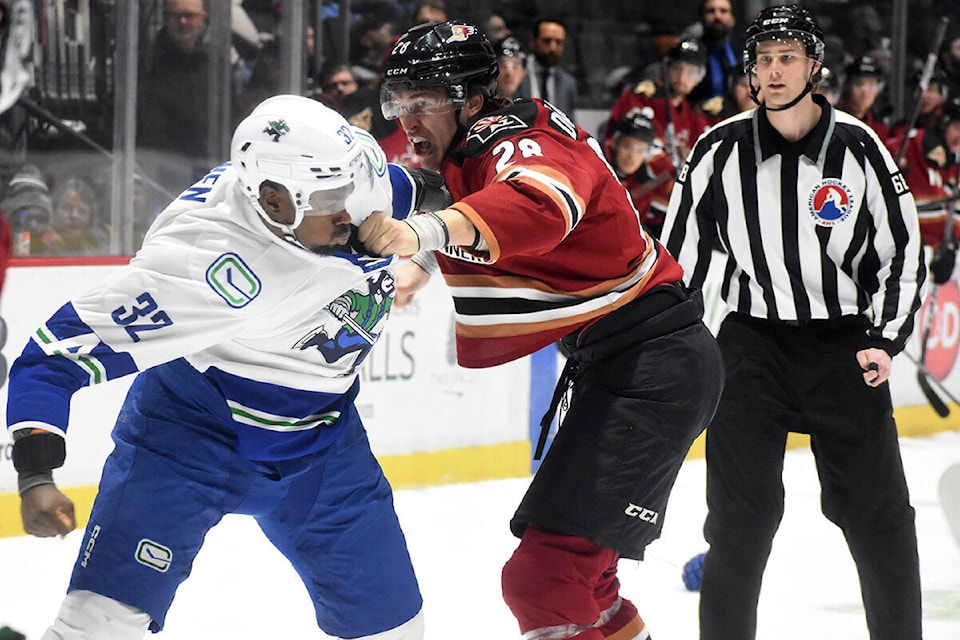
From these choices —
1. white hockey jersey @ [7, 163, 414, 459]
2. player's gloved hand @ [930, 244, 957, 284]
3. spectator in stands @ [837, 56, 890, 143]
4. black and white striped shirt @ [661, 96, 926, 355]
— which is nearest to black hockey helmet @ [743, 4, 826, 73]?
black and white striped shirt @ [661, 96, 926, 355]

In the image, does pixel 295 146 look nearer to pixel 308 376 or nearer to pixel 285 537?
pixel 308 376

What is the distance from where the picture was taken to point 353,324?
2.17 meters

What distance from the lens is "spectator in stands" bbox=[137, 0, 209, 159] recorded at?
478 cm

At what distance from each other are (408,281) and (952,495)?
4.41 ft

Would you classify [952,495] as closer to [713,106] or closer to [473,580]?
[473,580]

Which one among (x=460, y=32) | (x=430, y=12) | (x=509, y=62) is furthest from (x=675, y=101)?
(x=460, y=32)

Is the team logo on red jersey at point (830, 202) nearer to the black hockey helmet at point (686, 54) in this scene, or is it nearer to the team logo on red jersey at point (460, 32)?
the team logo on red jersey at point (460, 32)

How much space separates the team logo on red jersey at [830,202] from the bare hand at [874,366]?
254mm

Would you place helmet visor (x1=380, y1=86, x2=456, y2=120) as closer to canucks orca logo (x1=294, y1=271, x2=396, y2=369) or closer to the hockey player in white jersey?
the hockey player in white jersey

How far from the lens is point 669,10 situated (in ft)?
22.7

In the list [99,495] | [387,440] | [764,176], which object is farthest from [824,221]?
[387,440]

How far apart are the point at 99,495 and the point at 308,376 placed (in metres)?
0.35

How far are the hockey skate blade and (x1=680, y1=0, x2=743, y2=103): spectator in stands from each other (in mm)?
3497

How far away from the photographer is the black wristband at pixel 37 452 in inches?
68.7
